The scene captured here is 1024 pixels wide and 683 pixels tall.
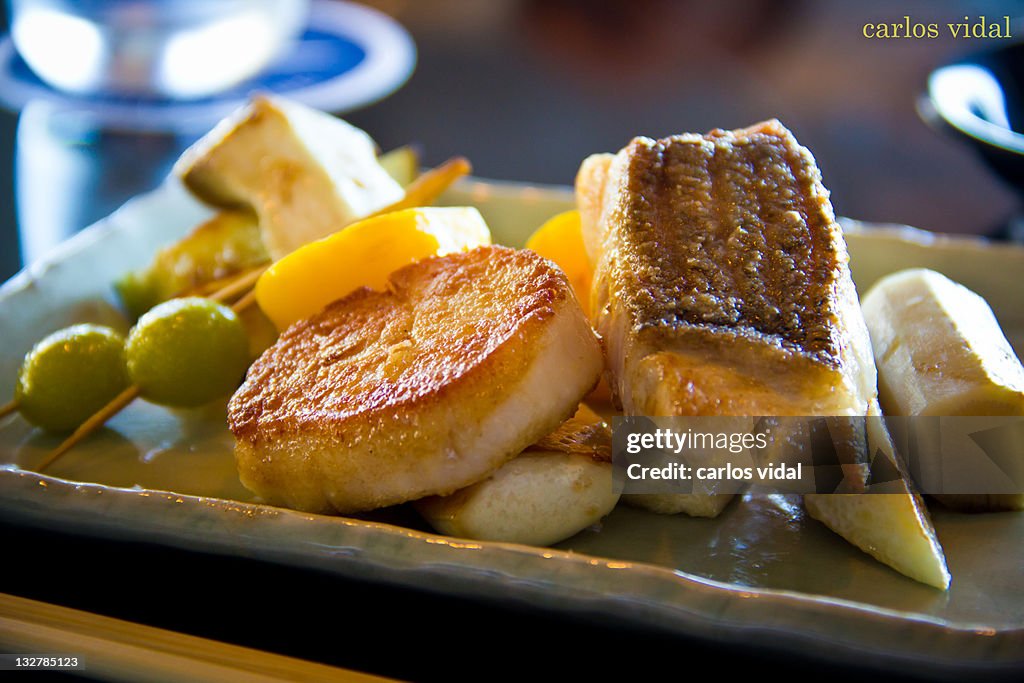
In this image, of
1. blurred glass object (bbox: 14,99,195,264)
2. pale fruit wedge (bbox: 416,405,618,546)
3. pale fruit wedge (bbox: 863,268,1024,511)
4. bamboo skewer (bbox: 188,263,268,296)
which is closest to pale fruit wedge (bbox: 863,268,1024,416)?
pale fruit wedge (bbox: 863,268,1024,511)

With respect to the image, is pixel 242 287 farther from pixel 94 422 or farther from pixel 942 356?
pixel 942 356

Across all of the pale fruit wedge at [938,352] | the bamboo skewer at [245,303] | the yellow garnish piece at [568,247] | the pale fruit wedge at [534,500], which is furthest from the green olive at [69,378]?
the pale fruit wedge at [938,352]

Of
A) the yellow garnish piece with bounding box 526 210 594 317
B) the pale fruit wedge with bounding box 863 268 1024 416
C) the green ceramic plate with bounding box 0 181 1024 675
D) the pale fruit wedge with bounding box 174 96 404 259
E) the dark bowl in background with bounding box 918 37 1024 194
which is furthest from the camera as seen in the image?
the dark bowl in background with bounding box 918 37 1024 194

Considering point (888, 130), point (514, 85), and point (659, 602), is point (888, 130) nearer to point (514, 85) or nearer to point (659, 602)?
point (514, 85)

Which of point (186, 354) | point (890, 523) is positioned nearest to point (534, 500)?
point (890, 523)

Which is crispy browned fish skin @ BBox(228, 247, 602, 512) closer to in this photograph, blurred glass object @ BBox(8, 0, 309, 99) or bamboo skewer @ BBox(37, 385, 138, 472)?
bamboo skewer @ BBox(37, 385, 138, 472)

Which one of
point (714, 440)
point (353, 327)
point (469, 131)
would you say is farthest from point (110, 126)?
point (714, 440)
